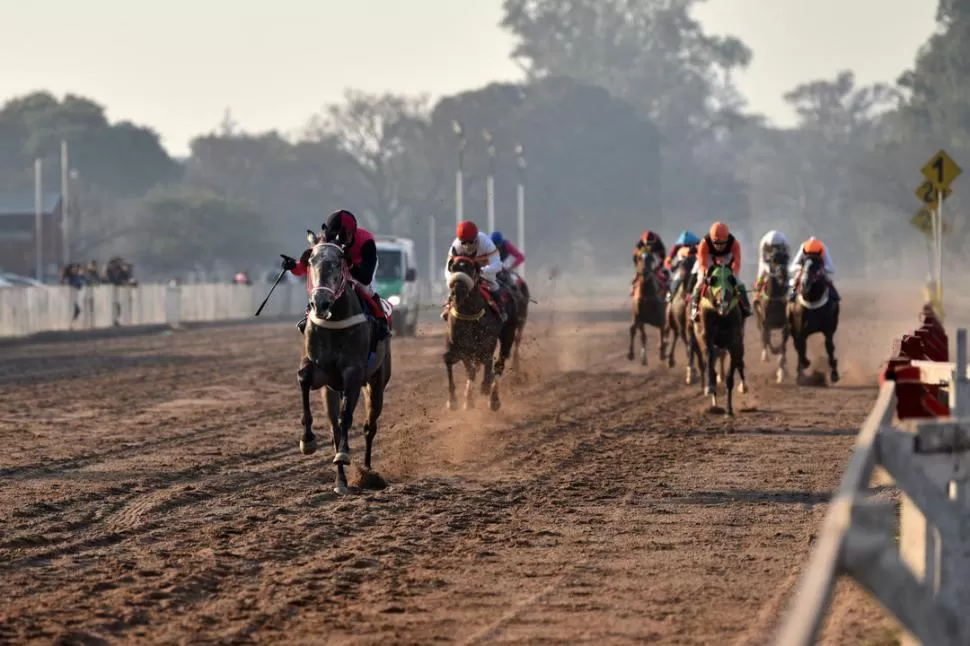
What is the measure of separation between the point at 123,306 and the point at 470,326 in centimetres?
2742

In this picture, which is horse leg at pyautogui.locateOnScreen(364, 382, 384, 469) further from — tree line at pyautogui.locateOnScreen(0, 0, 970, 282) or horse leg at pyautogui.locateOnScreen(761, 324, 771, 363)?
tree line at pyautogui.locateOnScreen(0, 0, 970, 282)

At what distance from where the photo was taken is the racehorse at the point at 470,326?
18312mm

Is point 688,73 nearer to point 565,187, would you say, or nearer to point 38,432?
point 565,187

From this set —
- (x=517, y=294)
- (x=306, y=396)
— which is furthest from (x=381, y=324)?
(x=517, y=294)

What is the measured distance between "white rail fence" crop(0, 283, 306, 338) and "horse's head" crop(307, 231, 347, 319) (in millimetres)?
26447

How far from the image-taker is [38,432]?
17.0 metres

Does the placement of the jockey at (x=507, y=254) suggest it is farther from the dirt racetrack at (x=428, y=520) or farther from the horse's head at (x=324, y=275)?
the horse's head at (x=324, y=275)

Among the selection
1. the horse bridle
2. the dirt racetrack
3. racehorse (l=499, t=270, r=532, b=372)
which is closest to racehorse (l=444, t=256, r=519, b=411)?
the dirt racetrack

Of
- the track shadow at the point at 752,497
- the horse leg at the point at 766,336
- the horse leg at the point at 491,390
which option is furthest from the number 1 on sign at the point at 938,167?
the track shadow at the point at 752,497

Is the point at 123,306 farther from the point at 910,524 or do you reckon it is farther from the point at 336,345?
the point at 910,524

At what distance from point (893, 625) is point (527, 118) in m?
96.8

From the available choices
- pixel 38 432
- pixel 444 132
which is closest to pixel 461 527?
pixel 38 432

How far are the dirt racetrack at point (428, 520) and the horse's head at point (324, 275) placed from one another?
1.38 meters

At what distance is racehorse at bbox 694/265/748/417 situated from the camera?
18172 millimetres
